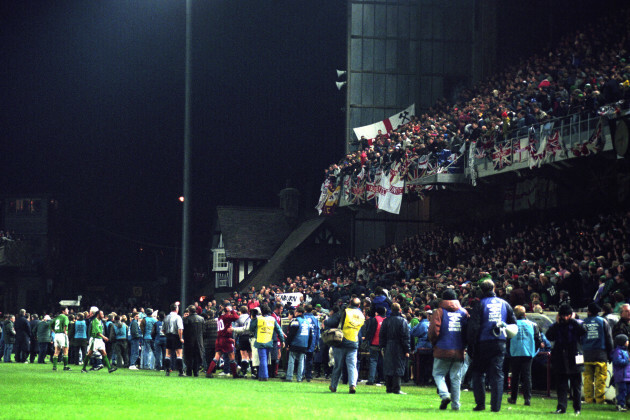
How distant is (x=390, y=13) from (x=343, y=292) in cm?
1880

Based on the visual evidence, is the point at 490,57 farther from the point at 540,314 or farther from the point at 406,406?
the point at 406,406

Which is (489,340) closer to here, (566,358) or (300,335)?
(566,358)

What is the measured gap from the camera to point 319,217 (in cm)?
5938

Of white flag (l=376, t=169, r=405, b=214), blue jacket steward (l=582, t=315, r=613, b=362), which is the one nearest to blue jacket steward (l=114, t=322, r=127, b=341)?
white flag (l=376, t=169, r=405, b=214)

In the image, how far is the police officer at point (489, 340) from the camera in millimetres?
13773

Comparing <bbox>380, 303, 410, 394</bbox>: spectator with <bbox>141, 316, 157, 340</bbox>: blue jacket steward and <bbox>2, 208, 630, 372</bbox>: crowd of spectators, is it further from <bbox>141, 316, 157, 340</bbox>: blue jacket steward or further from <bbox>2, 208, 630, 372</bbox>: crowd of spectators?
<bbox>141, 316, 157, 340</bbox>: blue jacket steward

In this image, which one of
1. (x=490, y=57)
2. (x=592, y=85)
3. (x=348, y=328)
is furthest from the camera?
(x=490, y=57)

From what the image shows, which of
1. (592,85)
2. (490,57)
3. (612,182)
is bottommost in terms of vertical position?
(612,182)

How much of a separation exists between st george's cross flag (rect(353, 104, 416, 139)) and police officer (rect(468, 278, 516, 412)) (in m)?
33.1

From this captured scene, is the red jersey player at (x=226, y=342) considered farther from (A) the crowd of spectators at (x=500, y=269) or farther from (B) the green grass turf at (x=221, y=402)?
(B) the green grass turf at (x=221, y=402)

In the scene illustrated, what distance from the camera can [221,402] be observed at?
14.8 metres

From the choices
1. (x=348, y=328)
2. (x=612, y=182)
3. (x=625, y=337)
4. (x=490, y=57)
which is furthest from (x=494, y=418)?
(x=490, y=57)

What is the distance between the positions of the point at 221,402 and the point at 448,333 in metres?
3.74

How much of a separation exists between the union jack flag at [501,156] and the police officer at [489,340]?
17.2 metres
